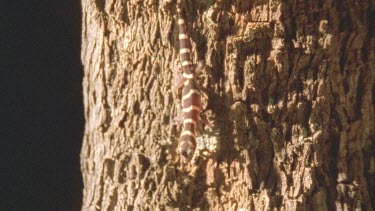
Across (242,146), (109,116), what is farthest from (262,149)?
(109,116)

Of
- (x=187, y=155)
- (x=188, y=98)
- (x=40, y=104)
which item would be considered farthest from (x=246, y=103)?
(x=40, y=104)

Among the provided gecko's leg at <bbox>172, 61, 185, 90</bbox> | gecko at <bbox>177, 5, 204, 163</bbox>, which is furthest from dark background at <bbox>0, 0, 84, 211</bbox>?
gecko at <bbox>177, 5, 204, 163</bbox>

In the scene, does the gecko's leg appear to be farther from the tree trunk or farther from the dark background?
the dark background

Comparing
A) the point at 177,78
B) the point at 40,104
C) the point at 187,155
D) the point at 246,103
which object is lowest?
the point at 187,155

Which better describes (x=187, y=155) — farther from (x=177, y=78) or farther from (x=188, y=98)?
(x=177, y=78)

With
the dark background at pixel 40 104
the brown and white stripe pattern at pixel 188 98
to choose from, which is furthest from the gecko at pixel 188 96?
the dark background at pixel 40 104

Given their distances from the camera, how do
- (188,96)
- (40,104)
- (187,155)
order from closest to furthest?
(188,96) → (187,155) → (40,104)
